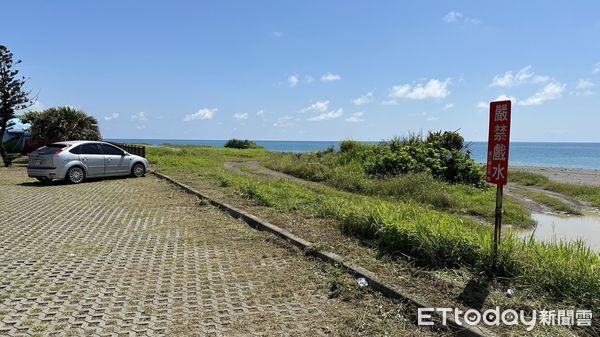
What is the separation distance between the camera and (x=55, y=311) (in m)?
4.11

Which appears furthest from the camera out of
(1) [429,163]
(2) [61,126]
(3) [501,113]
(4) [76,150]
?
(2) [61,126]

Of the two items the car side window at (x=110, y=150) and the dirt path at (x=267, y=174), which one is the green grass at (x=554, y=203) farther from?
the car side window at (x=110, y=150)

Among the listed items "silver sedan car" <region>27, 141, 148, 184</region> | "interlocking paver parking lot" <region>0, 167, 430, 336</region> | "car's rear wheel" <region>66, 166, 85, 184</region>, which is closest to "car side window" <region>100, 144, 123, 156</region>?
"silver sedan car" <region>27, 141, 148, 184</region>

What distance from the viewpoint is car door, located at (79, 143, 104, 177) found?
1520cm

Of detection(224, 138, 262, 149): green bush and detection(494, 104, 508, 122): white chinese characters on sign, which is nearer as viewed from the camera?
detection(494, 104, 508, 122): white chinese characters on sign

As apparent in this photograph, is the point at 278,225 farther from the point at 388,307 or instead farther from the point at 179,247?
the point at 388,307

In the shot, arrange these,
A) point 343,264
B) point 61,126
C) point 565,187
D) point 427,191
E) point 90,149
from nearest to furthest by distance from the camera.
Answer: point 343,264, point 427,191, point 90,149, point 565,187, point 61,126

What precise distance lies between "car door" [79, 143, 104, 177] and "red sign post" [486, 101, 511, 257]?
1422 cm

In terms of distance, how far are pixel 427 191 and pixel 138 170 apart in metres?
11.2

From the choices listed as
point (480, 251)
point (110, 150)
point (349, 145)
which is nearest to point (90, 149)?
point (110, 150)

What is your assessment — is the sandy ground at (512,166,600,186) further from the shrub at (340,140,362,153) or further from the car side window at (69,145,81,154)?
the car side window at (69,145,81,154)

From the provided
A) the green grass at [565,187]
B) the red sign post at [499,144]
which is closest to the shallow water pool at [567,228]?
the green grass at [565,187]

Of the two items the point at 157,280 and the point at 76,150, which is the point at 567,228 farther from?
the point at 76,150

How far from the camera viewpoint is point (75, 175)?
14836 mm
